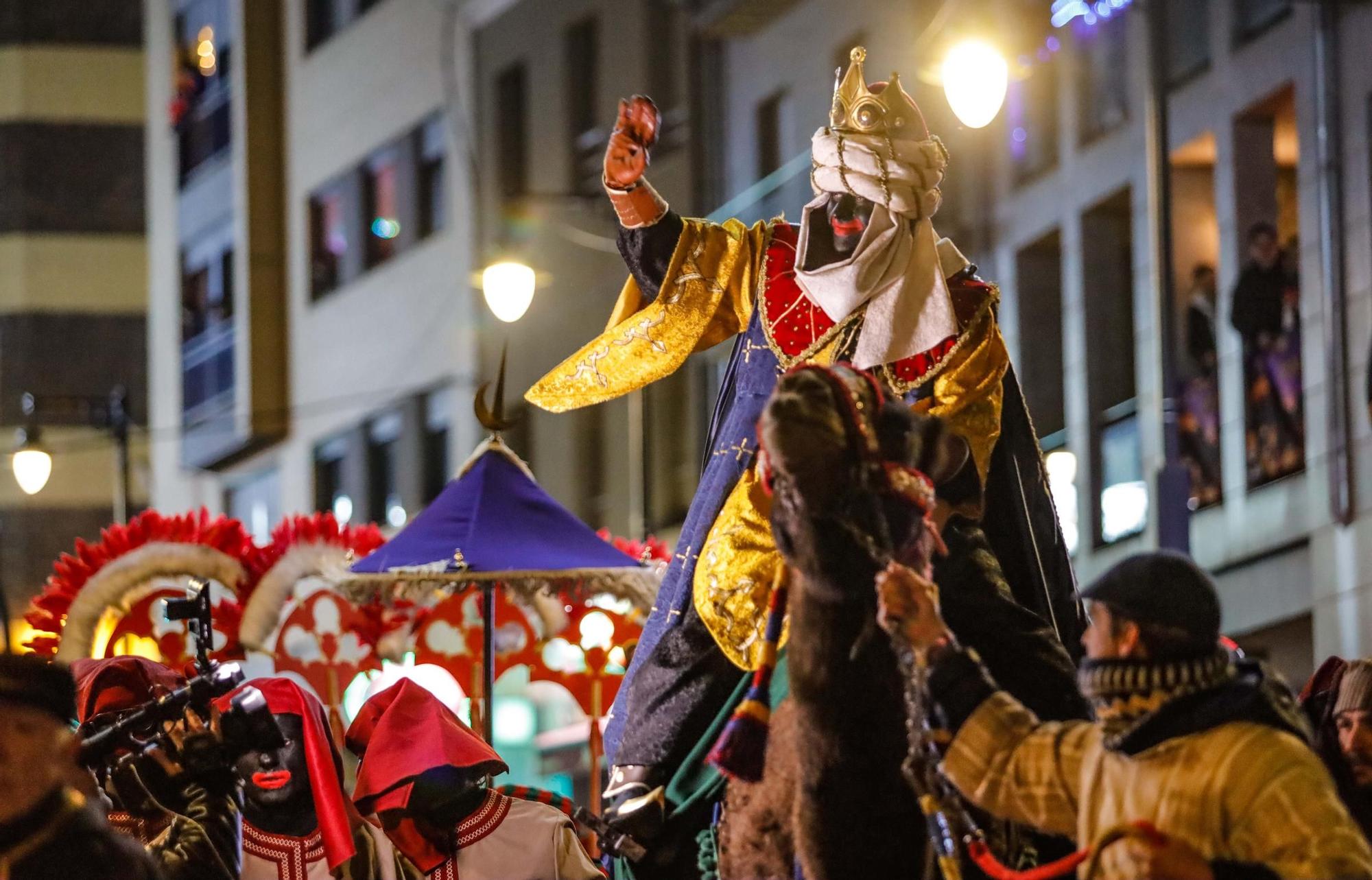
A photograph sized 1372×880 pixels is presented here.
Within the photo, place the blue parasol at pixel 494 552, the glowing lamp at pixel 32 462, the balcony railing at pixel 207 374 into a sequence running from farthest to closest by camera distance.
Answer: the balcony railing at pixel 207 374, the glowing lamp at pixel 32 462, the blue parasol at pixel 494 552

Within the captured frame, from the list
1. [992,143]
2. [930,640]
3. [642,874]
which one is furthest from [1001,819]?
→ [992,143]

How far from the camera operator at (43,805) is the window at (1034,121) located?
740 inches

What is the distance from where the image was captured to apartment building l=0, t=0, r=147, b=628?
41875 millimetres

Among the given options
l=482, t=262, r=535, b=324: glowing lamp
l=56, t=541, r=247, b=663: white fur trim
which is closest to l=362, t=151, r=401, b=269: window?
l=482, t=262, r=535, b=324: glowing lamp

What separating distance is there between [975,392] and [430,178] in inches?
1068

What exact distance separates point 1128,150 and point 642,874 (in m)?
16.4

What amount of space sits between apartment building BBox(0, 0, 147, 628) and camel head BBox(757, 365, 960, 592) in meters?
36.8

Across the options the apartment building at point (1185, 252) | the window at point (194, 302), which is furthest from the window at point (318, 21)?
the apartment building at point (1185, 252)

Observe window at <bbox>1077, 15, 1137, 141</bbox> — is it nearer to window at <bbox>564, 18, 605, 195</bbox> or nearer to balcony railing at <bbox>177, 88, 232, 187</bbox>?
window at <bbox>564, 18, 605, 195</bbox>

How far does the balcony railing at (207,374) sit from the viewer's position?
37531mm

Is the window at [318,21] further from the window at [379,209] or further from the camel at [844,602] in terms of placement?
the camel at [844,602]

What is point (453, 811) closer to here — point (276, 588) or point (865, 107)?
point (865, 107)

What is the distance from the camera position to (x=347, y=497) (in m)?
34.9

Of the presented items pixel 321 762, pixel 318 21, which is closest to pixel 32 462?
pixel 318 21
